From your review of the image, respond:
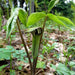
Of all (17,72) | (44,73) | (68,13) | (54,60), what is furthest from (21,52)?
(68,13)

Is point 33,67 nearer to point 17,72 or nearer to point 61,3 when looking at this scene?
point 17,72

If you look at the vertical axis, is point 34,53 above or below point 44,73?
above

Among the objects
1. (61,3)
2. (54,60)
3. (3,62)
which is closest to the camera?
(3,62)

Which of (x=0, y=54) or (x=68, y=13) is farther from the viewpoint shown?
(x=68, y=13)

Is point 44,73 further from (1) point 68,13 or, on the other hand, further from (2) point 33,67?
(1) point 68,13

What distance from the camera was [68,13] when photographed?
9.10 meters

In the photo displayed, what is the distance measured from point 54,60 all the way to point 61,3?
27.0 ft

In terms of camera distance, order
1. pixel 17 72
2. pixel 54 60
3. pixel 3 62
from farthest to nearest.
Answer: pixel 54 60 < pixel 3 62 < pixel 17 72

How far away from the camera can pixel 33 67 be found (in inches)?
26.7

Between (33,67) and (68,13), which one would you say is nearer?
(33,67)

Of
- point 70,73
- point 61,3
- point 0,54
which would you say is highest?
point 61,3

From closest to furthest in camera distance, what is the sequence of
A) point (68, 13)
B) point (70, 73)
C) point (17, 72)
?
point (70, 73)
point (17, 72)
point (68, 13)

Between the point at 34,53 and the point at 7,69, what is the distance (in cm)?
36

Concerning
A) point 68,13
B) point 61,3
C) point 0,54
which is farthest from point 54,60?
point 68,13
